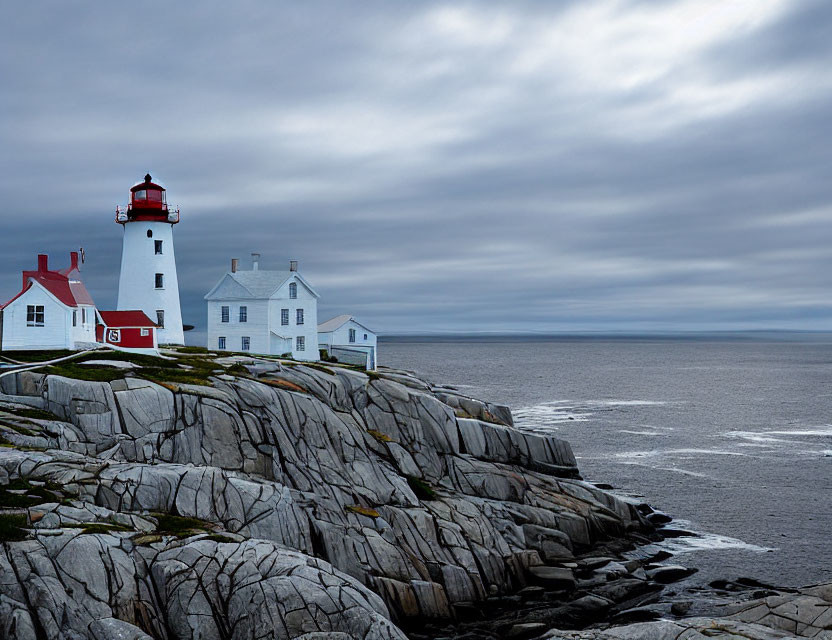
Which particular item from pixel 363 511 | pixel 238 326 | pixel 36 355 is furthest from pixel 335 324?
pixel 363 511

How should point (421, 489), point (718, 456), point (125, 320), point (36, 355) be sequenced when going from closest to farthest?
point (421, 489), point (36, 355), point (125, 320), point (718, 456)

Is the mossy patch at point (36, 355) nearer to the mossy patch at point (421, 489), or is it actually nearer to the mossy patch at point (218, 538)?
the mossy patch at point (421, 489)

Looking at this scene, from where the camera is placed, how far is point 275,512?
88.9 ft

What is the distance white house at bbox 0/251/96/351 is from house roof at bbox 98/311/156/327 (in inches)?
116

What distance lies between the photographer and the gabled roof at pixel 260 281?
206 ft

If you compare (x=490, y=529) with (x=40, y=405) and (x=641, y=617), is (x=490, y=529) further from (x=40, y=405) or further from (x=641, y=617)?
(x=40, y=405)

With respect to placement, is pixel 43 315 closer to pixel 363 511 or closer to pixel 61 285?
pixel 61 285

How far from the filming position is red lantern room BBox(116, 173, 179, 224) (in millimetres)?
53188

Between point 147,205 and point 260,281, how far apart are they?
13.6 metres

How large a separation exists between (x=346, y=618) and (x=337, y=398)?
833 inches

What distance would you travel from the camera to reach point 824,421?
3177 inches

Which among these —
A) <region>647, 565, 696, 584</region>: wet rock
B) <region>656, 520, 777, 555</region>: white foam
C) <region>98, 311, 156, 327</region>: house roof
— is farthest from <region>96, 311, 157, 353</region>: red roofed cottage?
<region>656, 520, 777, 555</region>: white foam

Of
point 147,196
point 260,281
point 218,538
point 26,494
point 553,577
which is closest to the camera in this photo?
→ point 218,538

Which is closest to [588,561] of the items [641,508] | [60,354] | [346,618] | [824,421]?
[641,508]
